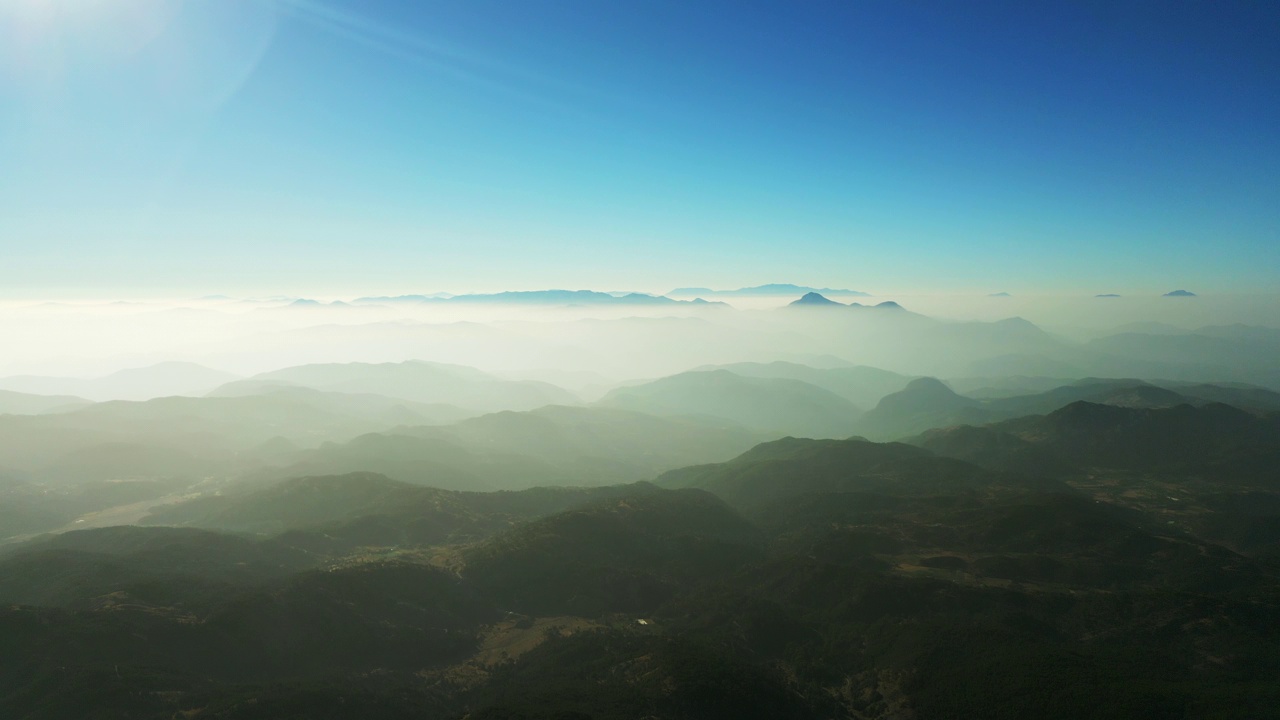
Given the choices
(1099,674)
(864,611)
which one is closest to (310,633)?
(864,611)

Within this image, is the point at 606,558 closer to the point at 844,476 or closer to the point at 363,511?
the point at 363,511

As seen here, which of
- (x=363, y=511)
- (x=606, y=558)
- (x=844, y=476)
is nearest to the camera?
(x=606, y=558)

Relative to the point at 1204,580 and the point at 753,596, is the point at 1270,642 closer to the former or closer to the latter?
the point at 1204,580

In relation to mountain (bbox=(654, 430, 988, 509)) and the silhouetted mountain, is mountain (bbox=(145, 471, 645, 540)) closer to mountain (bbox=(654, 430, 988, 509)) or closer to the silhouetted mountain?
the silhouetted mountain

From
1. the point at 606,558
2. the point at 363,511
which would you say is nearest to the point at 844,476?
the point at 606,558

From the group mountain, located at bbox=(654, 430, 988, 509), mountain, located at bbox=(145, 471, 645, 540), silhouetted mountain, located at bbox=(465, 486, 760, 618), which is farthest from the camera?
mountain, located at bbox=(654, 430, 988, 509)

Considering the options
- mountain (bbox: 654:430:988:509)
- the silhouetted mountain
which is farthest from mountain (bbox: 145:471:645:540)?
mountain (bbox: 654:430:988:509)

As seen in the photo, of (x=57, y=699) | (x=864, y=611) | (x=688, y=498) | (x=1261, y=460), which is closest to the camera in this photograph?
(x=57, y=699)

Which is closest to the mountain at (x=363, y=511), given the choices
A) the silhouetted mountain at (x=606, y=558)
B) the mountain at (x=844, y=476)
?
the silhouetted mountain at (x=606, y=558)

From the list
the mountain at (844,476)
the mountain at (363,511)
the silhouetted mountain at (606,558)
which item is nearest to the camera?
the silhouetted mountain at (606,558)

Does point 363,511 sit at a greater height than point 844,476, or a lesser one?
greater

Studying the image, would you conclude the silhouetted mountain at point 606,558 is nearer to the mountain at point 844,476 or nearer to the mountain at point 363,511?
the mountain at point 363,511
